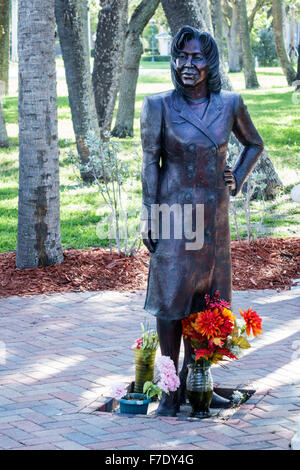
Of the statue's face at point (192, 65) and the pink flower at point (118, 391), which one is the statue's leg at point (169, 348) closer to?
the pink flower at point (118, 391)

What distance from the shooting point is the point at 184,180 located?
4.51 metres

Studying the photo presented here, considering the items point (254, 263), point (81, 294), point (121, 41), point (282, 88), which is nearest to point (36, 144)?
point (81, 294)

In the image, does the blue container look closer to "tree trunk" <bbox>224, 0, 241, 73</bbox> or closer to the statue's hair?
the statue's hair

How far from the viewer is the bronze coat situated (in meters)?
4.48

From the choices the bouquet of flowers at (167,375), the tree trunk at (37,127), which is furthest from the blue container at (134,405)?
the tree trunk at (37,127)

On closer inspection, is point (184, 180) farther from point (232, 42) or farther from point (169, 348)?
point (232, 42)

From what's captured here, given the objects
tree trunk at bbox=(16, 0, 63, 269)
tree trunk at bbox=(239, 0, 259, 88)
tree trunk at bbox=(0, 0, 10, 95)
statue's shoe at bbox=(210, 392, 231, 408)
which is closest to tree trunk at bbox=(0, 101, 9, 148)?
tree trunk at bbox=(0, 0, 10, 95)

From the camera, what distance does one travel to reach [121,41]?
1450 cm

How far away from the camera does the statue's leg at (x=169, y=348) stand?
4688mm

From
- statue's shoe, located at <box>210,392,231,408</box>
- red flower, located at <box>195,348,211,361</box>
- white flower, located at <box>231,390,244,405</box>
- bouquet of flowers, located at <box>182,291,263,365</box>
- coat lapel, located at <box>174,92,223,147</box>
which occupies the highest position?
coat lapel, located at <box>174,92,223,147</box>

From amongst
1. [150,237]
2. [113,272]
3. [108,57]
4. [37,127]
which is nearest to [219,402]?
[150,237]

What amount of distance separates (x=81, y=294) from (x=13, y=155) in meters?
8.33

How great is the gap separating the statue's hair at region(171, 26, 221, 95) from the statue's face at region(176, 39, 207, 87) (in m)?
0.03
